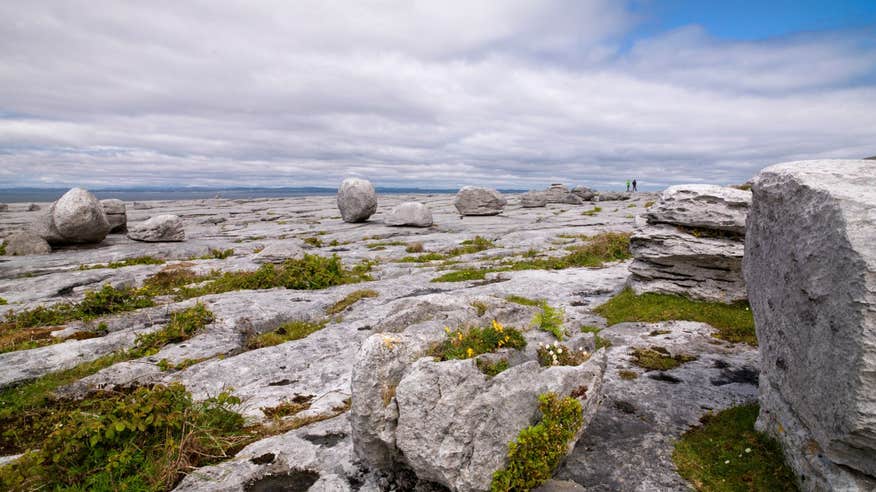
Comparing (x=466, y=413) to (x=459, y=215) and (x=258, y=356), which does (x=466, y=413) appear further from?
(x=459, y=215)

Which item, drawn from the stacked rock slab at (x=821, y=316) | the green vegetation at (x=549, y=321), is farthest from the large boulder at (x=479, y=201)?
the stacked rock slab at (x=821, y=316)

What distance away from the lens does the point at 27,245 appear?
38312 millimetres

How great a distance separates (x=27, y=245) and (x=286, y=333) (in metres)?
35.7

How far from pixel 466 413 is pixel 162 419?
719 cm

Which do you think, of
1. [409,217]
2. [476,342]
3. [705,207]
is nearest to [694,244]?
→ [705,207]

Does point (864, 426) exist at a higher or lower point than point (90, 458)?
higher

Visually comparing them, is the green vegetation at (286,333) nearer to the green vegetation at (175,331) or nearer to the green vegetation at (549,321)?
the green vegetation at (175,331)

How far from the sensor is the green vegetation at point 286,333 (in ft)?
56.9

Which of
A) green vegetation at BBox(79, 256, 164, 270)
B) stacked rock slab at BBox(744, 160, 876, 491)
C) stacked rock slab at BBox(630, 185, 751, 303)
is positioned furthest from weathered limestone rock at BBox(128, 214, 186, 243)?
stacked rock slab at BBox(744, 160, 876, 491)

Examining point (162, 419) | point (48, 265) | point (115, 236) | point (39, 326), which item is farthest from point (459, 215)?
point (162, 419)

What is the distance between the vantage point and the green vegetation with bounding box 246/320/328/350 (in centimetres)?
1734

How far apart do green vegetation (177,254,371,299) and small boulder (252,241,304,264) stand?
15.8 ft

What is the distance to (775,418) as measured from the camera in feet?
29.5

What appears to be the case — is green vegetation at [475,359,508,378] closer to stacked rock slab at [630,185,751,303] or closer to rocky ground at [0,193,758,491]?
rocky ground at [0,193,758,491]
